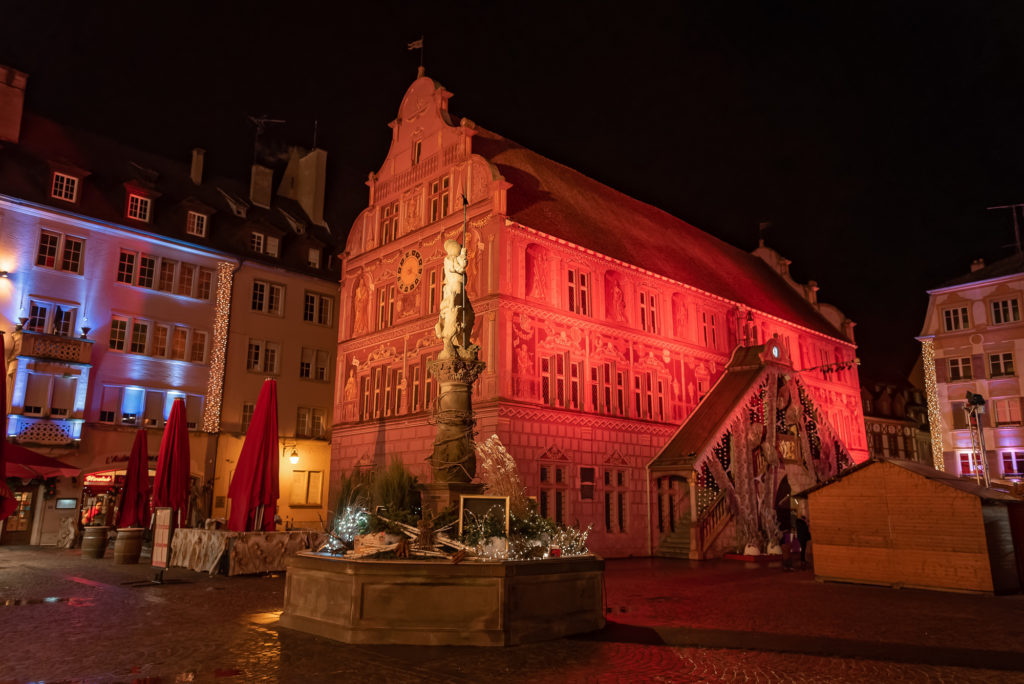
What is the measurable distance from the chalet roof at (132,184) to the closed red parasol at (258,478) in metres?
18.6

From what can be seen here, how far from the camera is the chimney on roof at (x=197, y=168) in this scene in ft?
123

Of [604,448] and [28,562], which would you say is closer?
[28,562]

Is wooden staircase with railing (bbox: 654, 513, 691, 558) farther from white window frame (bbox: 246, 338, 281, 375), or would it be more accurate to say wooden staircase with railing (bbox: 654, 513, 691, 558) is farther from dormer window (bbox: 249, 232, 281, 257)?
dormer window (bbox: 249, 232, 281, 257)

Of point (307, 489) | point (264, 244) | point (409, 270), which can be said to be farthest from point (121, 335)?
point (409, 270)

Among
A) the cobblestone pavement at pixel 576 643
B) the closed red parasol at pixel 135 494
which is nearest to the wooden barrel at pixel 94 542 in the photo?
the closed red parasol at pixel 135 494

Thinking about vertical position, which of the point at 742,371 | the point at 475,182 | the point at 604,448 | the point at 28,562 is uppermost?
the point at 475,182

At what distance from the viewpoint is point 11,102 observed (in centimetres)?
3109

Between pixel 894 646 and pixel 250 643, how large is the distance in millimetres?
8226

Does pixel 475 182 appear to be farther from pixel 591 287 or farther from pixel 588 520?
pixel 588 520

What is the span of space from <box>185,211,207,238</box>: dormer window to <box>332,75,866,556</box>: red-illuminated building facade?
8156 mm

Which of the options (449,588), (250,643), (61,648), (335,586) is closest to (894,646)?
(449,588)

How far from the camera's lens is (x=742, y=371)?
30188 mm

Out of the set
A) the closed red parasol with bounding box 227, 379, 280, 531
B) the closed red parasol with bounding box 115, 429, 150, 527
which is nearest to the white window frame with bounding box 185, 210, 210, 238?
the closed red parasol with bounding box 115, 429, 150, 527

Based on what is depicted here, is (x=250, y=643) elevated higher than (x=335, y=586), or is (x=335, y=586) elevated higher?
(x=335, y=586)
